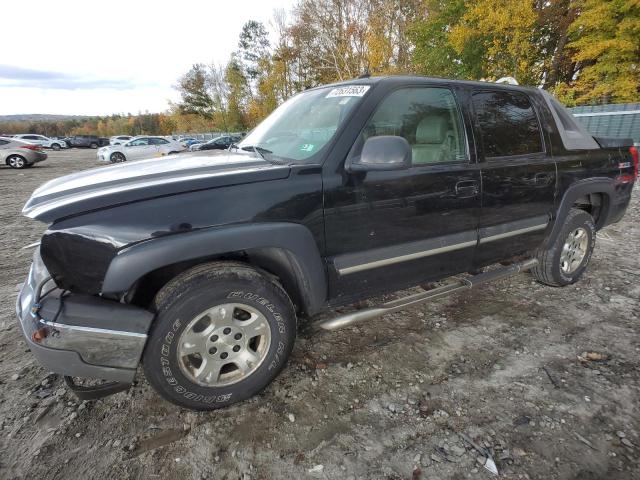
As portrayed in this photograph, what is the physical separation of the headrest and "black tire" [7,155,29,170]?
22.0 metres

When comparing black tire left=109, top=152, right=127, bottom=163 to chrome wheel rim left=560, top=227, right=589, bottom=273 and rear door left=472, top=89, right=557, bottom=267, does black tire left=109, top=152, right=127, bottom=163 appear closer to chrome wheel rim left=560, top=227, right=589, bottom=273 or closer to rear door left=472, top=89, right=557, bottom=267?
rear door left=472, top=89, right=557, bottom=267

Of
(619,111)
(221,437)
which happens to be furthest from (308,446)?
(619,111)

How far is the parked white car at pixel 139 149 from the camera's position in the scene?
62.7ft

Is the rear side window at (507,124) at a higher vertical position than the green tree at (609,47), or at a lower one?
lower

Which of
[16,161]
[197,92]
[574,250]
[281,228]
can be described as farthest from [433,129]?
[197,92]

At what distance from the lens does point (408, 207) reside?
2328 mm

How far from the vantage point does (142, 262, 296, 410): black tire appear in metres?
1.82

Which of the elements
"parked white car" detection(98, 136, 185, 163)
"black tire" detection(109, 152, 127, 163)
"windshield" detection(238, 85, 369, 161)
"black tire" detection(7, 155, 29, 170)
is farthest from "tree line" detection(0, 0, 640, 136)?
"black tire" detection(7, 155, 29, 170)

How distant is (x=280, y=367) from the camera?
220cm

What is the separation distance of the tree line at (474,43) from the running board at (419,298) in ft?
54.0

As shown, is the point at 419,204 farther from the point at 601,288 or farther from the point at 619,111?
the point at 619,111

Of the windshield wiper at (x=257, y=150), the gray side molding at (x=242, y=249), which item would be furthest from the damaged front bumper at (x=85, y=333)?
the windshield wiper at (x=257, y=150)

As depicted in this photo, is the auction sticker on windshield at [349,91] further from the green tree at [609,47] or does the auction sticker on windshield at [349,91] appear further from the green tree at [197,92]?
the green tree at [197,92]

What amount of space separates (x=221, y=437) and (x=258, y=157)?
1739 mm
